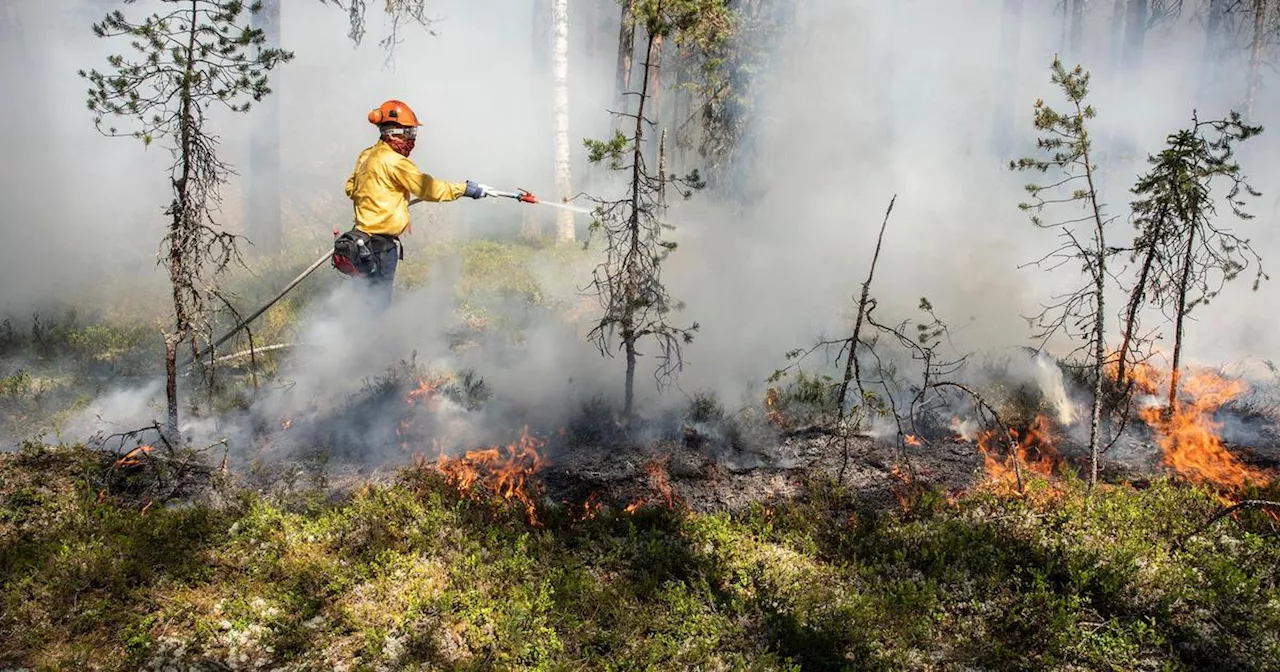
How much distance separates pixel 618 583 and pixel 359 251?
15.2 feet

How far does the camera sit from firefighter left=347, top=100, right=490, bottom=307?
7.10 meters

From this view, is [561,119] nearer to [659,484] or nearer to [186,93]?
[186,93]

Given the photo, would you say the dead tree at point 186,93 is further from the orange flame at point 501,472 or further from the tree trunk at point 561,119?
the tree trunk at point 561,119

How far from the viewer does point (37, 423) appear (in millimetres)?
6656

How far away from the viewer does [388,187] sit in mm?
7215

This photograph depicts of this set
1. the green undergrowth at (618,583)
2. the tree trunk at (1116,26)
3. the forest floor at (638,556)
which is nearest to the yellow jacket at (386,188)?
the forest floor at (638,556)

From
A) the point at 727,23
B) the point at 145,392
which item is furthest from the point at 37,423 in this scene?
the point at 727,23

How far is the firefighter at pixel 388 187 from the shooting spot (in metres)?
7.10

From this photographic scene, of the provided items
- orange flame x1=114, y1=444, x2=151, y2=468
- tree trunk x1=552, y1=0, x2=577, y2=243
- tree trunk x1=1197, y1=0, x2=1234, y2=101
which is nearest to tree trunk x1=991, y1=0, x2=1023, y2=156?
tree trunk x1=1197, y1=0, x2=1234, y2=101

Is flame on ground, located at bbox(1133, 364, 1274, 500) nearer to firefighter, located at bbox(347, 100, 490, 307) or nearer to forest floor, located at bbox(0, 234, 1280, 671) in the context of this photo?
forest floor, located at bbox(0, 234, 1280, 671)

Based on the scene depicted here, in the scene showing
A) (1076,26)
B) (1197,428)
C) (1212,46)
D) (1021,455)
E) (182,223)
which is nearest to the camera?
(182,223)

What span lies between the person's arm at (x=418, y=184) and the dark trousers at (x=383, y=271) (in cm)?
65

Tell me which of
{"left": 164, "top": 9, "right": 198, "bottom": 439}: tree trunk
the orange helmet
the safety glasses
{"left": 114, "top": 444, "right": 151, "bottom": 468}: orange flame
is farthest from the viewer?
the safety glasses

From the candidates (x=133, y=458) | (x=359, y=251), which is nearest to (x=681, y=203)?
(x=359, y=251)
